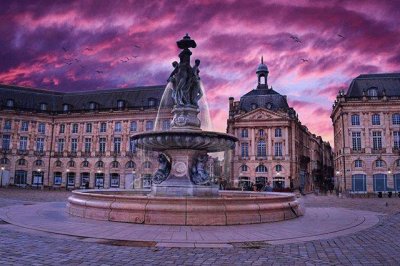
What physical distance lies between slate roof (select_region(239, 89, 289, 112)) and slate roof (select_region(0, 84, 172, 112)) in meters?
15.4

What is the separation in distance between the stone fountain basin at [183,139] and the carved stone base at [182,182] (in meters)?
0.57

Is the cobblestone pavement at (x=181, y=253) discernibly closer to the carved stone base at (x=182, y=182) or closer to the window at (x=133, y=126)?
the carved stone base at (x=182, y=182)

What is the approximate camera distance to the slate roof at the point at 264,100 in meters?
65.4

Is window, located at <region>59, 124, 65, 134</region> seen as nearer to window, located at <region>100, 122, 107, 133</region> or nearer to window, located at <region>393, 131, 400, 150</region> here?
window, located at <region>100, 122, 107, 133</region>

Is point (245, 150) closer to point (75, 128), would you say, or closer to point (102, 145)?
point (102, 145)

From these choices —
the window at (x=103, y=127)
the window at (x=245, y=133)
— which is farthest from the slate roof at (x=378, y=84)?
the window at (x=103, y=127)

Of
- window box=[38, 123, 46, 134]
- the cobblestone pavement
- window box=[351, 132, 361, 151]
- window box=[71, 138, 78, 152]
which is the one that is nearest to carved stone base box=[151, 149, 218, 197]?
the cobblestone pavement

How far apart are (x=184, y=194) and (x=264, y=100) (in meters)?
54.4

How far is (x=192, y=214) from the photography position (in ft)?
33.7

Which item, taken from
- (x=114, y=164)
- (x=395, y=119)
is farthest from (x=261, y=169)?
(x=114, y=164)

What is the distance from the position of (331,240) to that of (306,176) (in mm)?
66650

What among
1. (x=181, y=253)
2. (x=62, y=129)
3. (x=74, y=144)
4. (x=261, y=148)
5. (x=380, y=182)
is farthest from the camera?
(x=62, y=129)

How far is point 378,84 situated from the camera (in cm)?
5594

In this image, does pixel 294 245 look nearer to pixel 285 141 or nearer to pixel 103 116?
pixel 285 141
